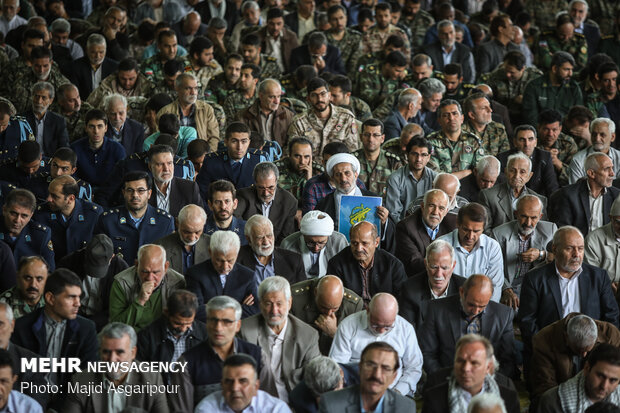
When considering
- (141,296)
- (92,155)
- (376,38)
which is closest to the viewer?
(141,296)

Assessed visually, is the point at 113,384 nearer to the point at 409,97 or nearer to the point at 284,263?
the point at 284,263

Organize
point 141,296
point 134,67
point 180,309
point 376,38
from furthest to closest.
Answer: point 376,38
point 134,67
point 141,296
point 180,309

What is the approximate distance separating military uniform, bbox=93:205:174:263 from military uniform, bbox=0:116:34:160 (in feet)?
6.44

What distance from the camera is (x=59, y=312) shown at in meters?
6.00

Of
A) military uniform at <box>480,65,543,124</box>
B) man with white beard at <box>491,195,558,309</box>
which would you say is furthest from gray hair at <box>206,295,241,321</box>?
military uniform at <box>480,65,543,124</box>

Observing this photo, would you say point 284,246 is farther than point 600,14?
No

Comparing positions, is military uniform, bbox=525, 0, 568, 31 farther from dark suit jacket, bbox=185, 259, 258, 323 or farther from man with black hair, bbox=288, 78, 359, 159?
dark suit jacket, bbox=185, 259, 258, 323

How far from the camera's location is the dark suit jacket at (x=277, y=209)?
782 cm

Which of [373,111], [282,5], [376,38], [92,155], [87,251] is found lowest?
[87,251]

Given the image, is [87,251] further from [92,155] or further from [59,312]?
[92,155]

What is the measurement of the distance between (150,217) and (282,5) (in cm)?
633

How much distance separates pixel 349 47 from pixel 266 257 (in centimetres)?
539

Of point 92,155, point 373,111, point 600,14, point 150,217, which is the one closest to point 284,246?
point 150,217

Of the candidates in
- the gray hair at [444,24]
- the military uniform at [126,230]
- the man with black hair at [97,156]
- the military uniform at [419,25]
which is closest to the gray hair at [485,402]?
the military uniform at [126,230]
